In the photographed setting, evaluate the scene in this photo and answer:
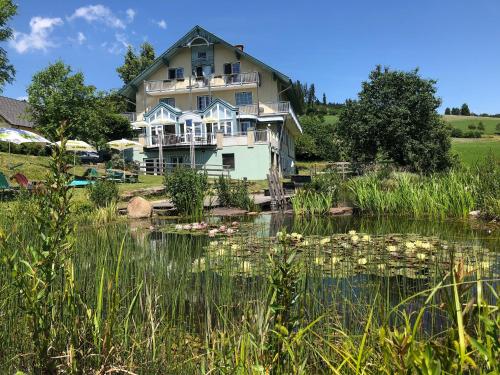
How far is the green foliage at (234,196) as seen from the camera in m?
15.0

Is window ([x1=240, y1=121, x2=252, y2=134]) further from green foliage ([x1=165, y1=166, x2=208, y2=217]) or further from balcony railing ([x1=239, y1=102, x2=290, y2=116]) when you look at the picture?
green foliage ([x1=165, y1=166, x2=208, y2=217])

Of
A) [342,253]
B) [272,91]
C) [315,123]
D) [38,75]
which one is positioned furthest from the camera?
[315,123]

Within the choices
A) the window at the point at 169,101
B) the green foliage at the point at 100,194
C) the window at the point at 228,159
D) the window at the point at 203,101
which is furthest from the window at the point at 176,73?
the green foliage at the point at 100,194

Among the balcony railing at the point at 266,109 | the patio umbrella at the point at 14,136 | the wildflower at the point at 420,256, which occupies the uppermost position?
the balcony railing at the point at 266,109

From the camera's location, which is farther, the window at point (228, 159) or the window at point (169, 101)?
the window at point (169, 101)

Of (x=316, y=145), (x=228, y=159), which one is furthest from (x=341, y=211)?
(x=316, y=145)

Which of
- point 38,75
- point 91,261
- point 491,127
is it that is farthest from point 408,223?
point 491,127

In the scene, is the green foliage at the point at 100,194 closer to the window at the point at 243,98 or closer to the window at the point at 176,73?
the window at the point at 243,98

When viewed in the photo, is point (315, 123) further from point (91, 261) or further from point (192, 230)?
point (91, 261)

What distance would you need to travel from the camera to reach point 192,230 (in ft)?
30.0

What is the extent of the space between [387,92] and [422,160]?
4958 mm

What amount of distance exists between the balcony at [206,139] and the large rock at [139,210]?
1785cm

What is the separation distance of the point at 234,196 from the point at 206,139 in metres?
17.6

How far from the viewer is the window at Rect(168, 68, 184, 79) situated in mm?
35469
